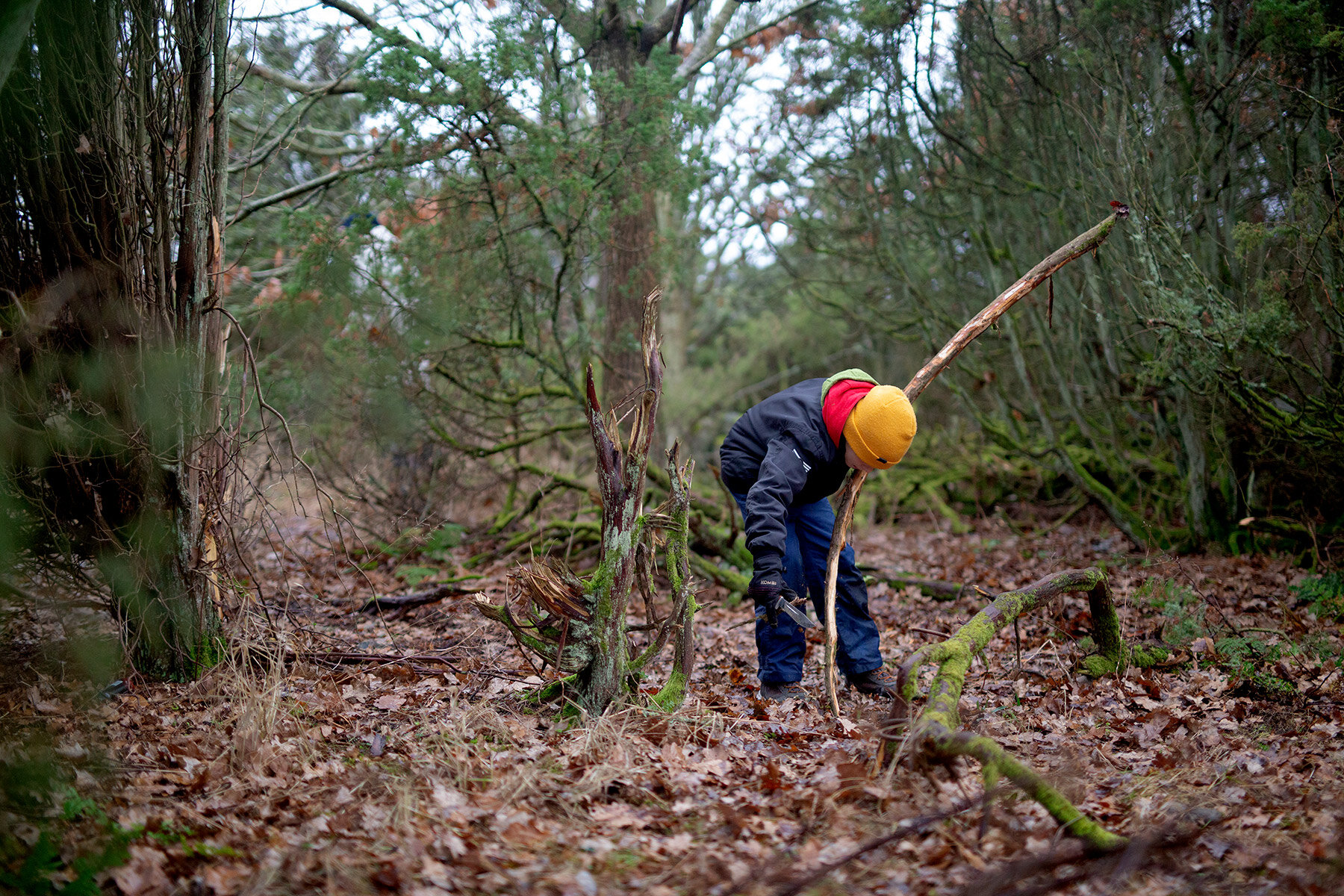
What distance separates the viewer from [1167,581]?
18.6 feet

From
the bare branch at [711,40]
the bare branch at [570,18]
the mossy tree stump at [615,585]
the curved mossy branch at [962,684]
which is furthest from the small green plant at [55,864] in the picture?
the bare branch at [711,40]

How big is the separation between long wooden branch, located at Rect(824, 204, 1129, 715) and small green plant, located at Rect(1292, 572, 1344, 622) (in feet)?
8.93

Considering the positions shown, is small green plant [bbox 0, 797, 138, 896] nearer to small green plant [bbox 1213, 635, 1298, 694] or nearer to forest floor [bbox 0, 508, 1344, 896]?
forest floor [bbox 0, 508, 1344, 896]

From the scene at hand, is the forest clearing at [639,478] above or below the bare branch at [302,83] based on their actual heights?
below

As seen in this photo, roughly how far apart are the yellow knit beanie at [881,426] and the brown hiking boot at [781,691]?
1.25 m

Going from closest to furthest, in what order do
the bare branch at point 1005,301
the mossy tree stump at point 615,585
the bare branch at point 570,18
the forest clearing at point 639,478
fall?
the forest clearing at point 639,478
the mossy tree stump at point 615,585
the bare branch at point 1005,301
the bare branch at point 570,18

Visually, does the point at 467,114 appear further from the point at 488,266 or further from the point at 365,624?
the point at 365,624

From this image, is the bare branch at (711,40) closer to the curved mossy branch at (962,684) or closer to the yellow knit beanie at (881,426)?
the yellow knit beanie at (881,426)

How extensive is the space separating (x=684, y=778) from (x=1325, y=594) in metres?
4.64

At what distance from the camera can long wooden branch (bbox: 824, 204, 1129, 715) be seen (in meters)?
4.10

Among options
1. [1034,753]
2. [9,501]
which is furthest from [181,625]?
[1034,753]

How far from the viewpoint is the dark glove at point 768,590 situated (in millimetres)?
4012

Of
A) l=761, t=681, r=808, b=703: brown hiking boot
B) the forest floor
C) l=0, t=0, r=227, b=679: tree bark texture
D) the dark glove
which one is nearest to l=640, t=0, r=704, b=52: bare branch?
l=0, t=0, r=227, b=679: tree bark texture

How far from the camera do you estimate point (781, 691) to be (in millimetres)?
4430
